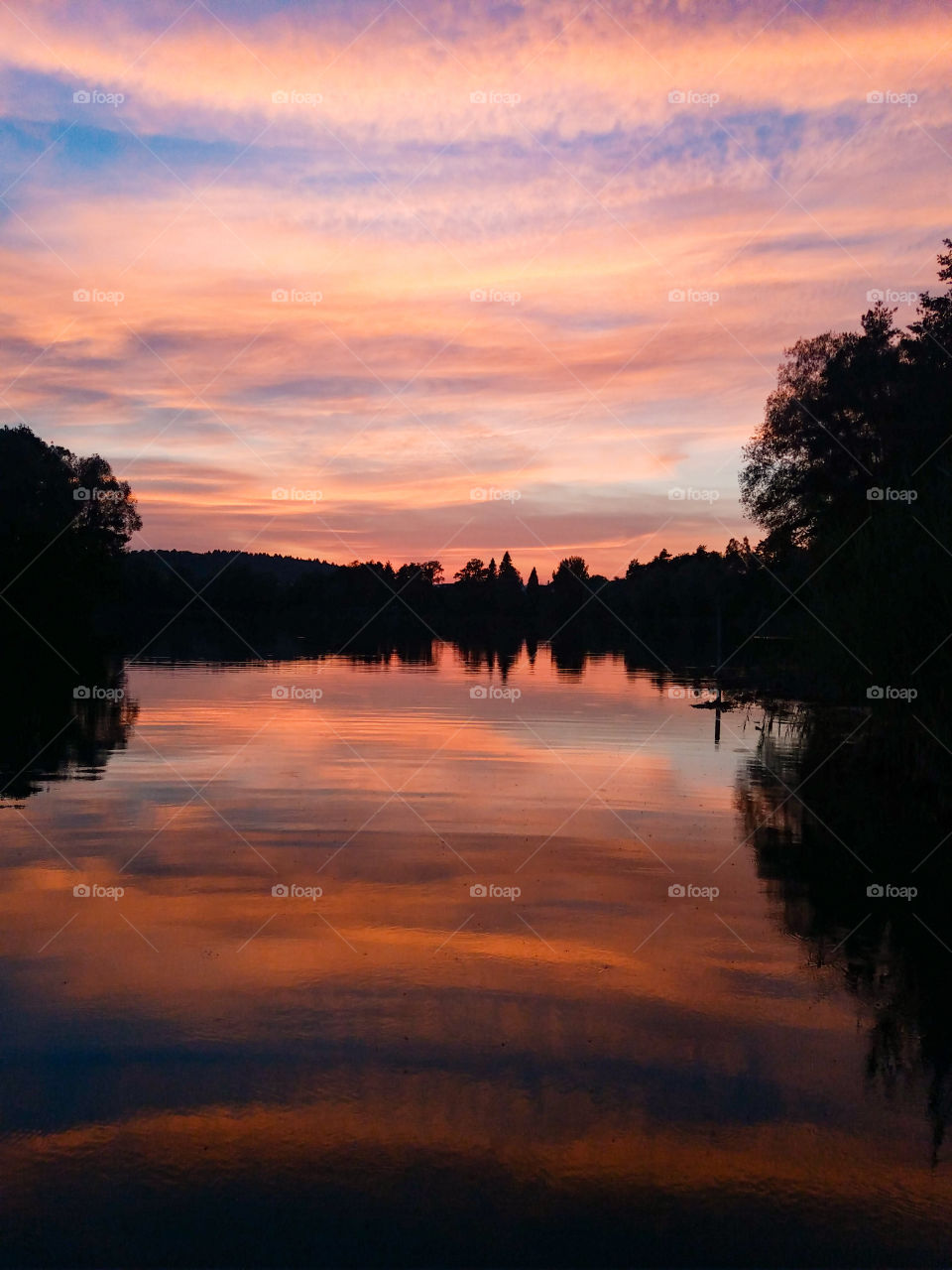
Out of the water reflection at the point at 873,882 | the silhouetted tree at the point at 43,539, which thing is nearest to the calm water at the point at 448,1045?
the water reflection at the point at 873,882

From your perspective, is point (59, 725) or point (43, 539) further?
point (43, 539)

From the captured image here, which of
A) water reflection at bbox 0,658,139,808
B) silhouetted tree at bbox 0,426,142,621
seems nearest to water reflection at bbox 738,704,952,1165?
water reflection at bbox 0,658,139,808

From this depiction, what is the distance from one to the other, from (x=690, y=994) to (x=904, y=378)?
43.2 m

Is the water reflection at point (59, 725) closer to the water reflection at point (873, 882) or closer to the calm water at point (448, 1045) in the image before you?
the calm water at point (448, 1045)

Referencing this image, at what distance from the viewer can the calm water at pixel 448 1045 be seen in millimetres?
6367

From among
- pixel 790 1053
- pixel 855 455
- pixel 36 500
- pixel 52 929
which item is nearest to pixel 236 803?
pixel 52 929

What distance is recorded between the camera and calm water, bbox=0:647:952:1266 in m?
6.37

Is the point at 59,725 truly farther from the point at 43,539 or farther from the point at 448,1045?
the point at 43,539

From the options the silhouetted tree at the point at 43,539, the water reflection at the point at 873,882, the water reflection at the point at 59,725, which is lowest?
the water reflection at the point at 59,725

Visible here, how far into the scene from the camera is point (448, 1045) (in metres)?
8.78

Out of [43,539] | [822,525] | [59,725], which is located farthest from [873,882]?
[43,539]

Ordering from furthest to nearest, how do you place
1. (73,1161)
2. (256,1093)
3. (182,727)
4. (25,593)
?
(25,593)
(182,727)
(256,1093)
(73,1161)

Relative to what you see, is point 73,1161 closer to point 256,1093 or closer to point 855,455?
point 256,1093

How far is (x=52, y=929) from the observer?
1167 centimetres
